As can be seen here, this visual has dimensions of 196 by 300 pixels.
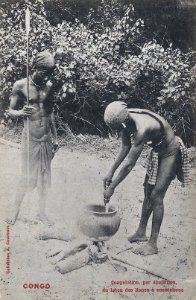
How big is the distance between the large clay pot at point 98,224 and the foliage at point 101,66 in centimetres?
137

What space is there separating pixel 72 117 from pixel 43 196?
1.01 metres

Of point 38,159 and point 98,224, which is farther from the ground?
point 38,159

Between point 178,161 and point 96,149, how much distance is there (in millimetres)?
1243

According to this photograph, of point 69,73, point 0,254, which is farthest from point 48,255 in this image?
point 69,73

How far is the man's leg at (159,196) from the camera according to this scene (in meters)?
4.10

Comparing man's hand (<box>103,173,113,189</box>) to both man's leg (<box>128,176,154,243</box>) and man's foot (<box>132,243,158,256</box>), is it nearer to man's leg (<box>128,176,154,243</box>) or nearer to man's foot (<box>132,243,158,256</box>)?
man's leg (<box>128,176,154,243</box>)

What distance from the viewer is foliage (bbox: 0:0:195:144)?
A: 4504 mm

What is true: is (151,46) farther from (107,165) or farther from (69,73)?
(107,165)

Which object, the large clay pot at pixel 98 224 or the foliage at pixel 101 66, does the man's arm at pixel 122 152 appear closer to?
the large clay pot at pixel 98 224

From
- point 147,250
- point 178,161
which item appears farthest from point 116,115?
point 147,250

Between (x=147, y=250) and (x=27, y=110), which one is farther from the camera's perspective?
(x=147, y=250)

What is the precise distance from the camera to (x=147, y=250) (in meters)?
4.21

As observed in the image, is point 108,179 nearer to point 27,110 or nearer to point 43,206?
point 43,206

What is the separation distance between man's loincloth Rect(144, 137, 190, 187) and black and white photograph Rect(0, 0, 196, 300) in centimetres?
1
